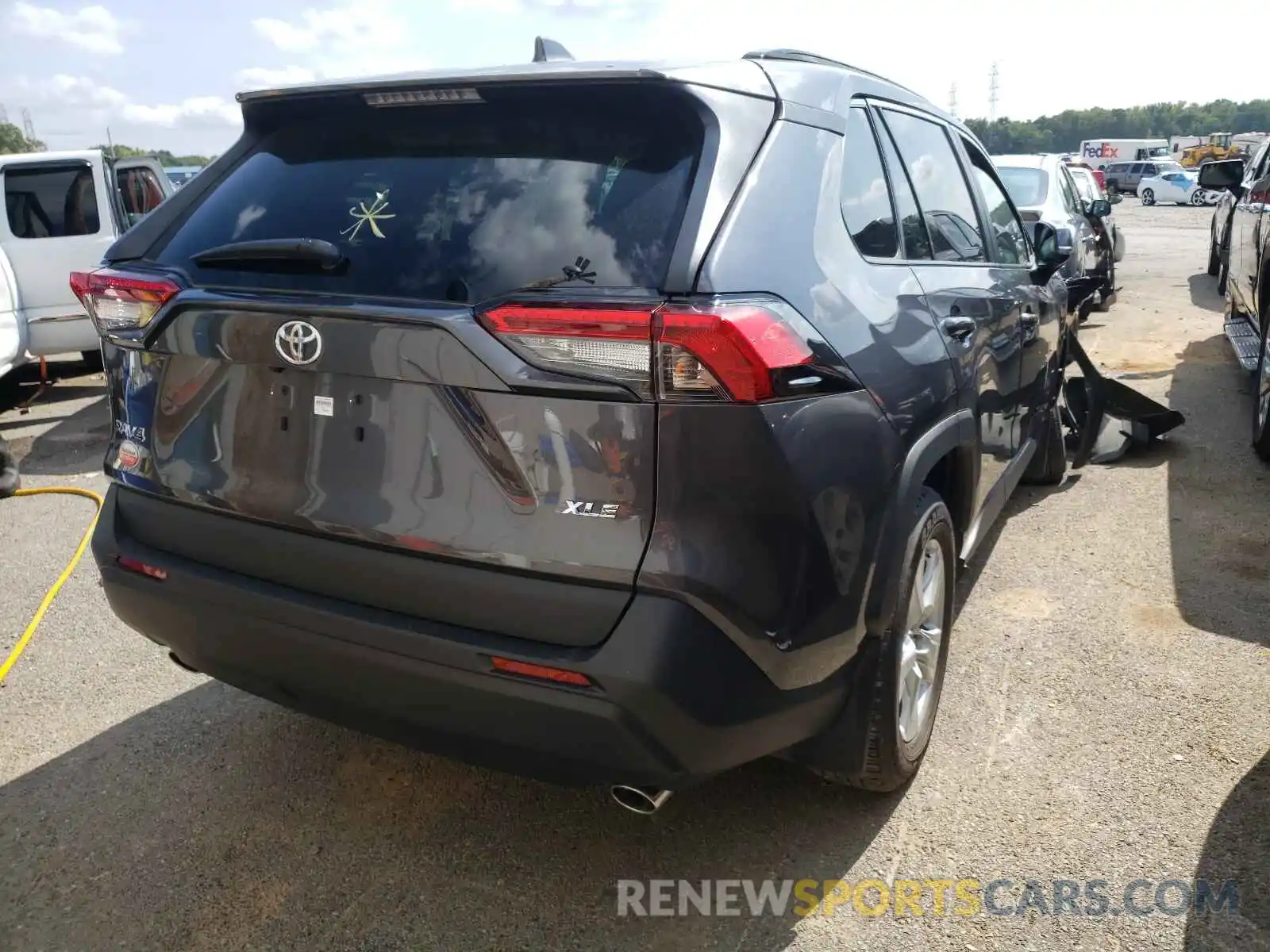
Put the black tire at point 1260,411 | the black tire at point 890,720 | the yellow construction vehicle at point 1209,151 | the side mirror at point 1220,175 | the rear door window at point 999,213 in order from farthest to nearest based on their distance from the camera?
the yellow construction vehicle at point 1209,151, the side mirror at point 1220,175, the black tire at point 1260,411, the rear door window at point 999,213, the black tire at point 890,720

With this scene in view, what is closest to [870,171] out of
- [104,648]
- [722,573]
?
[722,573]

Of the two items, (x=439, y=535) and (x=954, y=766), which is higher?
(x=439, y=535)

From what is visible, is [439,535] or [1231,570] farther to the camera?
[1231,570]

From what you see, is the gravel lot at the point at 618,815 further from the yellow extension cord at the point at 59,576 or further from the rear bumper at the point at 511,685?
the rear bumper at the point at 511,685

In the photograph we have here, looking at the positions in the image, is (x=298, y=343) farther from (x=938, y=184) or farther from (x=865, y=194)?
(x=938, y=184)

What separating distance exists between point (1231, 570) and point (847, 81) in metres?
2.88

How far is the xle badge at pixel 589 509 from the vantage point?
6.35 ft

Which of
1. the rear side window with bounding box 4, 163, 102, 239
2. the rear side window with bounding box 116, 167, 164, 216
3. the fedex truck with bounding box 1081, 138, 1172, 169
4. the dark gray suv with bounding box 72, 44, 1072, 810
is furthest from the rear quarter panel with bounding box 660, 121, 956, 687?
the fedex truck with bounding box 1081, 138, 1172, 169

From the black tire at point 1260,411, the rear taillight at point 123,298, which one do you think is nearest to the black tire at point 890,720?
the rear taillight at point 123,298

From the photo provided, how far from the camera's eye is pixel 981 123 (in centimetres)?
8950

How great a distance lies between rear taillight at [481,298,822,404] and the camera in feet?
6.16

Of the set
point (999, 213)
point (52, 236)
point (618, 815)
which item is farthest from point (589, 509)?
point (52, 236)

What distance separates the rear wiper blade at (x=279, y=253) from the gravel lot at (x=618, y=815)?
1514 millimetres

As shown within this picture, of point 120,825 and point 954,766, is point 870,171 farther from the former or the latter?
point 120,825
